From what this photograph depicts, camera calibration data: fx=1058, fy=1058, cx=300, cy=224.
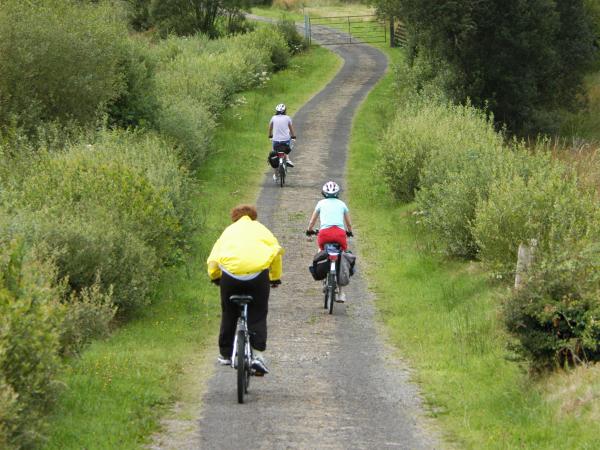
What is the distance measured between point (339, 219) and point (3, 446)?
9359 mm

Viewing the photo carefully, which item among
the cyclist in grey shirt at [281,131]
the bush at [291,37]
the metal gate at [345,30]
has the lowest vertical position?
the metal gate at [345,30]

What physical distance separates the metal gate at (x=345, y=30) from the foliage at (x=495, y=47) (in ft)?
81.3

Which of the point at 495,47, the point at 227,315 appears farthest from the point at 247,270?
the point at 495,47

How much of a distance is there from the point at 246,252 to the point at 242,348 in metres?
1.01

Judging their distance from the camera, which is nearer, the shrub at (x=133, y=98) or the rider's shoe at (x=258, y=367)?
the rider's shoe at (x=258, y=367)

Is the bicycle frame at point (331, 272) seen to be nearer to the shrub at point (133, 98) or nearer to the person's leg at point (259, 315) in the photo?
the person's leg at point (259, 315)

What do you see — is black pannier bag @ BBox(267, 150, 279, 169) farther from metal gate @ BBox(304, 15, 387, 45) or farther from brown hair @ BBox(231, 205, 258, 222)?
metal gate @ BBox(304, 15, 387, 45)

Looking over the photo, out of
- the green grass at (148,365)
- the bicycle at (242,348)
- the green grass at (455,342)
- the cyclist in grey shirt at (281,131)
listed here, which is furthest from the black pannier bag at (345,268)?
the cyclist in grey shirt at (281,131)

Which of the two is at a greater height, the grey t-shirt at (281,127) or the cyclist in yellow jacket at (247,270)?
the cyclist in yellow jacket at (247,270)

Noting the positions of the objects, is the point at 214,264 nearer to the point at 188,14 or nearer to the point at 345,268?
the point at 345,268

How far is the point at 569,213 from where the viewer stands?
15734mm

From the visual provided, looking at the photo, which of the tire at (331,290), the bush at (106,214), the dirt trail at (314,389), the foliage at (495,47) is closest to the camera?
the dirt trail at (314,389)

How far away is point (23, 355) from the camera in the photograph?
28.3 feet

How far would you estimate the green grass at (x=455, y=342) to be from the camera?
10.4 m
